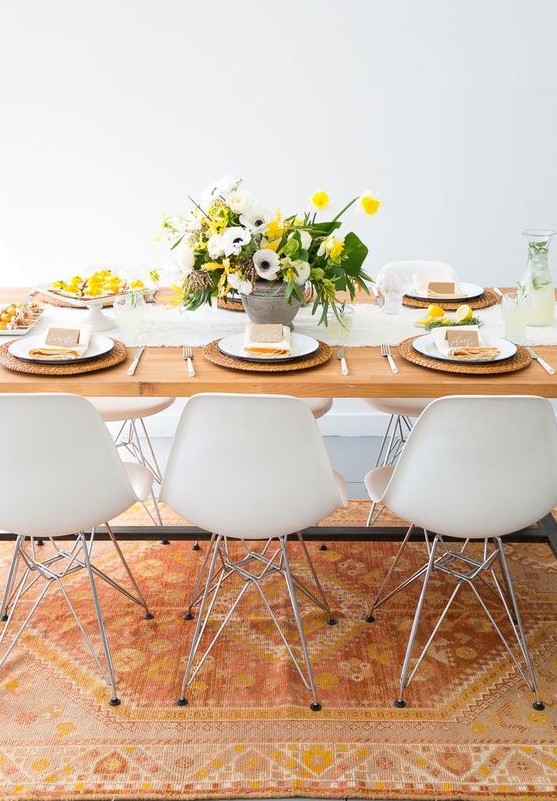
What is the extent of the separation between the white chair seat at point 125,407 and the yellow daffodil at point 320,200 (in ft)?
3.02

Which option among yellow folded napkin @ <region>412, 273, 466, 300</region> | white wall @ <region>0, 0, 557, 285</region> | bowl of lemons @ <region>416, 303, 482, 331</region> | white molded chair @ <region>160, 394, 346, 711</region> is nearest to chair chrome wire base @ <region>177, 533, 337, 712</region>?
white molded chair @ <region>160, 394, 346, 711</region>

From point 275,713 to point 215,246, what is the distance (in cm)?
122

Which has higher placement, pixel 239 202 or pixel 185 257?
pixel 239 202

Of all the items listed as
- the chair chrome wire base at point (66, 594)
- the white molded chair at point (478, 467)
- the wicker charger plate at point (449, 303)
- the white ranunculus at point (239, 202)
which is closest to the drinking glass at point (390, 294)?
the wicker charger plate at point (449, 303)

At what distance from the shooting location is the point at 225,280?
251cm

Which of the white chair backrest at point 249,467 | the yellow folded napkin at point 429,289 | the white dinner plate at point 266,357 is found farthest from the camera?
the yellow folded napkin at point 429,289

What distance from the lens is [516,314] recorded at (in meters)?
2.53

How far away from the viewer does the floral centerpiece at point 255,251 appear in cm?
240

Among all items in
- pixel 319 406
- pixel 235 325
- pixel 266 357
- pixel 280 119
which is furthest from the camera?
pixel 280 119

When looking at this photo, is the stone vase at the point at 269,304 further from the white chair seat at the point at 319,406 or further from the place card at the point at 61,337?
the place card at the point at 61,337

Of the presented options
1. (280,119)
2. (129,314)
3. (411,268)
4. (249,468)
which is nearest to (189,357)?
(129,314)

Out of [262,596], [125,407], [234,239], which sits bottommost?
[262,596]

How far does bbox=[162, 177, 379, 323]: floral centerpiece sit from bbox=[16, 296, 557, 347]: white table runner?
150mm

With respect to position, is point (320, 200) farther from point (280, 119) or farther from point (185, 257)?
point (280, 119)
